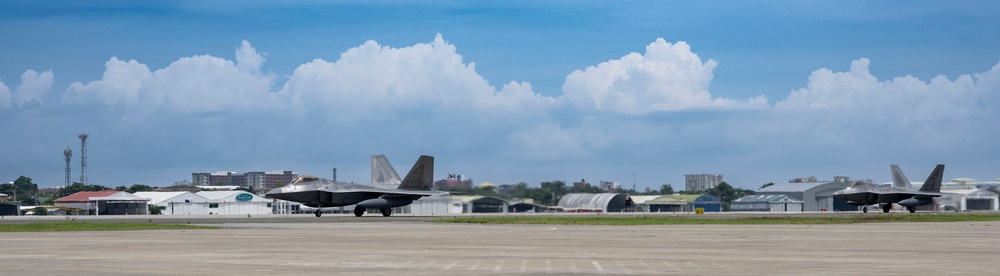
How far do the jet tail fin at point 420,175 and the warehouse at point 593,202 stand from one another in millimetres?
63941

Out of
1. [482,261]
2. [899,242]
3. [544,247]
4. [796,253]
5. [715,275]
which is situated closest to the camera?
[715,275]

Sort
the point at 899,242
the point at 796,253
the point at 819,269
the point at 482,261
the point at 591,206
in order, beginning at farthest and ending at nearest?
the point at 591,206 → the point at 899,242 → the point at 796,253 → the point at 482,261 → the point at 819,269

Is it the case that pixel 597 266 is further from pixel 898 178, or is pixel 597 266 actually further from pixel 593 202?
pixel 593 202

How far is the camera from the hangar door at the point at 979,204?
154 metres

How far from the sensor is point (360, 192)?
8900 centimetres

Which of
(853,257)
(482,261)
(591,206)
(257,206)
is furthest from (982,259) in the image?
(257,206)

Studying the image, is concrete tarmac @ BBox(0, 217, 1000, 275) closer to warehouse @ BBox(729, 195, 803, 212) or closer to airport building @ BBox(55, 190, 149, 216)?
airport building @ BBox(55, 190, 149, 216)

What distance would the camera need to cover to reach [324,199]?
87.1 m

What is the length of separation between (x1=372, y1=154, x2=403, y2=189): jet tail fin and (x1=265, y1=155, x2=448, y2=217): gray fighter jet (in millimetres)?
6586

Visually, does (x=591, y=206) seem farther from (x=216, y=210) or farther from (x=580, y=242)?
(x=580, y=242)

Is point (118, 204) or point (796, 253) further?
point (118, 204)

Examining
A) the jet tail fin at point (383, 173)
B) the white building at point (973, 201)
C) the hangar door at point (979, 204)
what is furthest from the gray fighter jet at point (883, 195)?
the jet tail fin at point (383, 173)

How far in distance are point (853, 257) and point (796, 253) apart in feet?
6.15

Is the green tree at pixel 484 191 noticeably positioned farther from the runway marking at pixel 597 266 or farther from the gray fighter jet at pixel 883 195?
the runway marking at pixel 597 266
